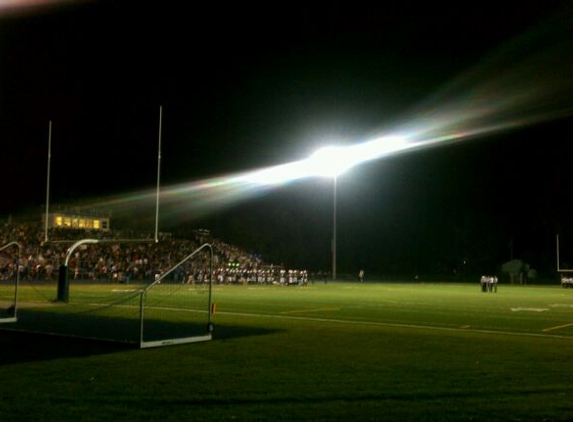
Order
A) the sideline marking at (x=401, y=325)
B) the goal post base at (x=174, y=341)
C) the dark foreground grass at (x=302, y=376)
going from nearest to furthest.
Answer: the dark foreground grass at (x=302, y=376) < the goal post base at (x=174, y=341) < the sideline marking at (x=401, y=325)

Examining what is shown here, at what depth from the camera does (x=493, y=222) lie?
74.4 metres

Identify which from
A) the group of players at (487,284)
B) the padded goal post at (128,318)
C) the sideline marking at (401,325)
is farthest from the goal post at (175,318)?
the group of players at (487,284)

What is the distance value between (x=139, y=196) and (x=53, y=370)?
206 feet

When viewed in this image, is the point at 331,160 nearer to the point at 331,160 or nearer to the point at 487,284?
the point at 331,160

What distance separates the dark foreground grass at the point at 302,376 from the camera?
26.0 ft

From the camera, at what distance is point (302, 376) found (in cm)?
1016

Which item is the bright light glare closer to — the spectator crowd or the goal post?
the spectator crowd

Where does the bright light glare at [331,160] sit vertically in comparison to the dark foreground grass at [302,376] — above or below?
above

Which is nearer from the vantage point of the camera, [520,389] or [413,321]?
[520,389]

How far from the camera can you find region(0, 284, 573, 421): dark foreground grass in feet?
26.0

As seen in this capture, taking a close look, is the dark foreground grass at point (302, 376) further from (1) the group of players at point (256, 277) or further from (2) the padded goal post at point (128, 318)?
(1) the group of players at point (256, 277)

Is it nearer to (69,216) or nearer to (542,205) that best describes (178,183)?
(69,216)

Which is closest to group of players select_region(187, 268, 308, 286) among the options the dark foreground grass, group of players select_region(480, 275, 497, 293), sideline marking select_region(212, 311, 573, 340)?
group of players select_region(480, 275, 497, 293)

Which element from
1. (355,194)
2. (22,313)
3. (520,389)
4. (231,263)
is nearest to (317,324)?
(22,313)
